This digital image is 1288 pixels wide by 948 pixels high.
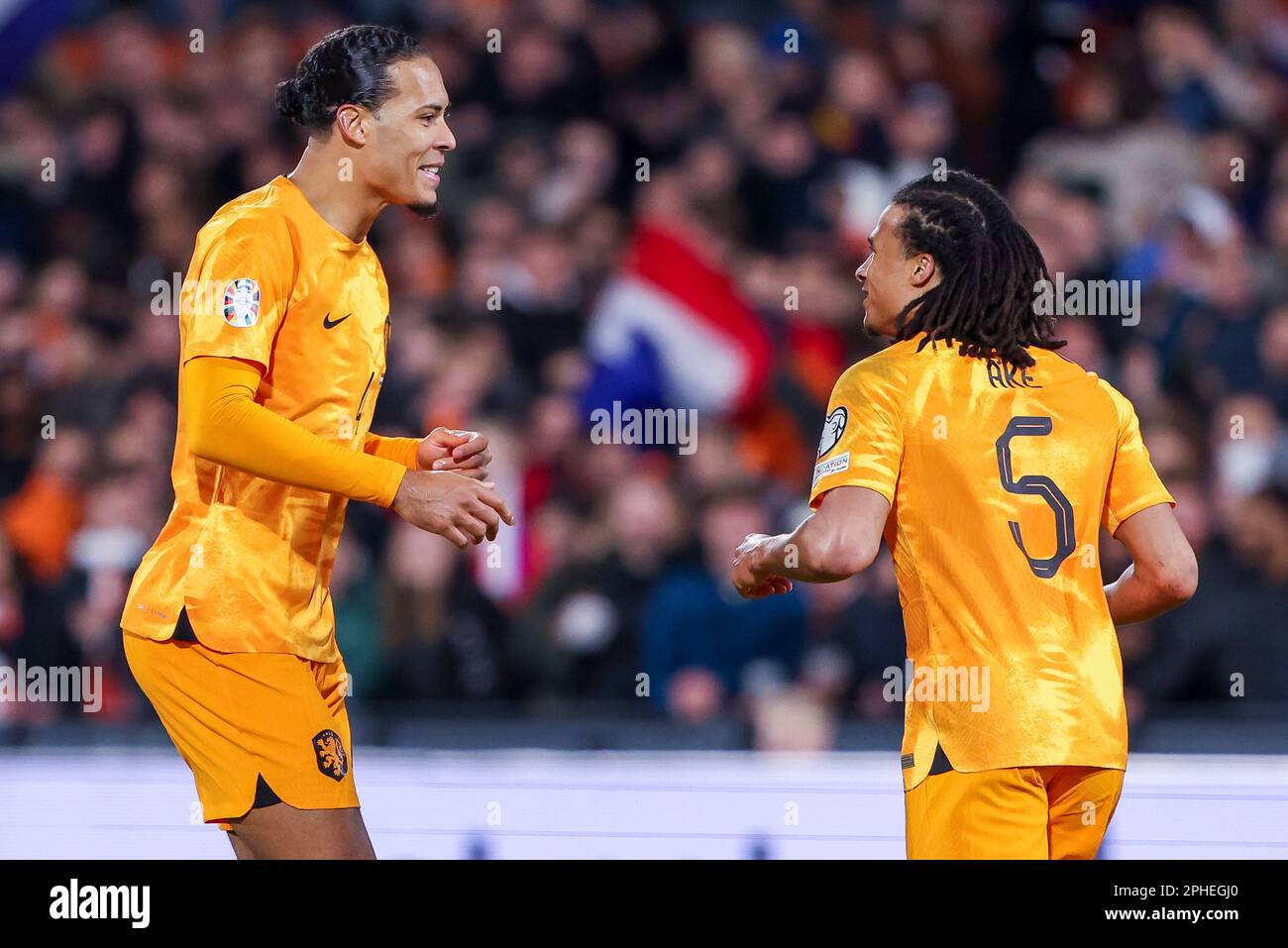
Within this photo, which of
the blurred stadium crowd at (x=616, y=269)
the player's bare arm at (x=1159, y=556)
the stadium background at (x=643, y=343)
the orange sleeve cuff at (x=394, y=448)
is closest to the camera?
the player's bare arm at (x=1159, y=556)

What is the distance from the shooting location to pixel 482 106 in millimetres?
8180

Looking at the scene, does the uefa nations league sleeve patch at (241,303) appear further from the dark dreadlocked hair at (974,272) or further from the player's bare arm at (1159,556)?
the player's bare arm at (1159,556)

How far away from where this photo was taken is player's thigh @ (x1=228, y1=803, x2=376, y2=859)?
115 inches

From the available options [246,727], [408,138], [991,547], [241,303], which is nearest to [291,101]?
[408,138]

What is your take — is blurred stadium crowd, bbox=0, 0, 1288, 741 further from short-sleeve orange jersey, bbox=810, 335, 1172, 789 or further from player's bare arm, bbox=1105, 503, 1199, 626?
short-sleeve orange jersey, bbox=810, 335, 1172, 789

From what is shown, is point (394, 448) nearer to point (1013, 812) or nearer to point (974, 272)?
point (974, 272)

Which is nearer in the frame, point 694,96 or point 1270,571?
point 1270,571

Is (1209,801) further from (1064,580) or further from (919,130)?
(919,130)

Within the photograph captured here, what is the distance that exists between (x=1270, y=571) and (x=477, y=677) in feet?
9.00

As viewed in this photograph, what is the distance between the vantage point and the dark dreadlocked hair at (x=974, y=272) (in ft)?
9.29

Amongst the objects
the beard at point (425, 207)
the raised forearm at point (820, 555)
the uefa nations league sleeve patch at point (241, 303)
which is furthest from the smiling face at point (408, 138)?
the raised forearm at point (820, 555)

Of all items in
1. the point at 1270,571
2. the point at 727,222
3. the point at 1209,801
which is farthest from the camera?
the point at 727,222

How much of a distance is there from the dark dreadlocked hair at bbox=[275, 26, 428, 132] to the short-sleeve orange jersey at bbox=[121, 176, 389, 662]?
0.16 m
